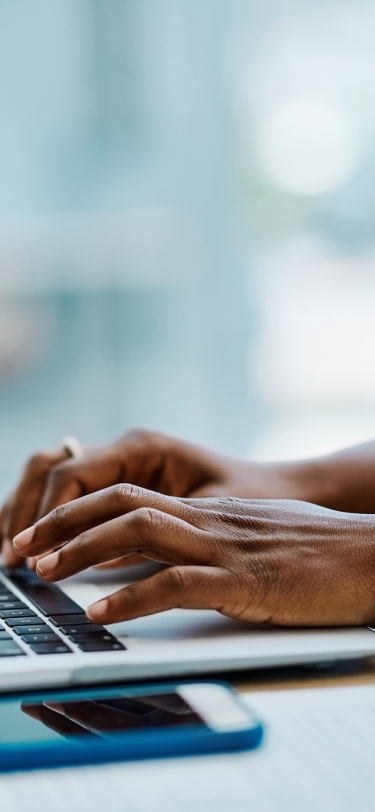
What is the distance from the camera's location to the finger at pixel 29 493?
2.58 feet

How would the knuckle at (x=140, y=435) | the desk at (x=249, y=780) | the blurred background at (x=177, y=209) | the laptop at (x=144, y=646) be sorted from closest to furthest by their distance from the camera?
the desk at (x=249, y=780) < the laptop at (x=144, y=646) < the knuckle at (x=140, y=435) < the blurred background at (x=177, y=209)

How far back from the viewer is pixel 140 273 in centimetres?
363

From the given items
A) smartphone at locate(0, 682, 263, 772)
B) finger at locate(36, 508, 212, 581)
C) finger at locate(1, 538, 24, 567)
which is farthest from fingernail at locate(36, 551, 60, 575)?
finger at locate(1, 538, 24, 567)

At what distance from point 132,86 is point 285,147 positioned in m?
0.68

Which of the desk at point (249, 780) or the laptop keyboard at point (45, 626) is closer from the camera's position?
the desk at point (249, 780)

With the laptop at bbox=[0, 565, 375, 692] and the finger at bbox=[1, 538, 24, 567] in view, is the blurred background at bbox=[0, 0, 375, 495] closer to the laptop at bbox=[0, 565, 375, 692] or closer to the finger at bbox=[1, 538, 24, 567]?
the finger at bbox=[1, 538, 24, 567]

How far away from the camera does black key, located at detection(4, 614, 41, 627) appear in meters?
0.49

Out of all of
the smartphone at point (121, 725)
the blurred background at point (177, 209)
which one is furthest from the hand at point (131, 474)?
the blurred background at point (177, 209)

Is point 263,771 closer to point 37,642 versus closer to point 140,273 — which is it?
point 37,642

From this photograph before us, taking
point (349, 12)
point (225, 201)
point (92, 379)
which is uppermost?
point (349, 12)

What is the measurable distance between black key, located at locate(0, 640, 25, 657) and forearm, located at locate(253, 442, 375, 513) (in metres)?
0.33

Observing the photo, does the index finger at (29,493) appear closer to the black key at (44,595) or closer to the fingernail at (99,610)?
A: the black key at (44,595)

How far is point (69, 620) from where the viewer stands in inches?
19.7

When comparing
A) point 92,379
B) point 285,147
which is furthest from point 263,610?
point 285,147
